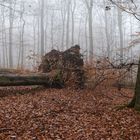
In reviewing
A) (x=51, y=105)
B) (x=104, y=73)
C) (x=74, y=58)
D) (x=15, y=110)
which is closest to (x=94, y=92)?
(x=104, y=73)

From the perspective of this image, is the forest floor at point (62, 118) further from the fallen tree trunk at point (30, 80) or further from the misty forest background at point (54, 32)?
the misty forest background at point (54, 32)

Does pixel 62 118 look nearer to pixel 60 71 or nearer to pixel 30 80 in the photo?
pixel 30 80

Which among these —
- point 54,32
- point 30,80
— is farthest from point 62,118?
point 54,32

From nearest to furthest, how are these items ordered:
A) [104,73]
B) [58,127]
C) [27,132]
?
[27,132] < [58,127] < [104,73]

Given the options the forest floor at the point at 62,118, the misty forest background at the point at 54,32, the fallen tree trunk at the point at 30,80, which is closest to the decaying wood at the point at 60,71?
the fallen tree trunk at the point at 30,80

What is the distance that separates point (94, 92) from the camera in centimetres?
1623

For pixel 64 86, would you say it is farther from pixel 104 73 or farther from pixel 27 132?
pixel 27 132

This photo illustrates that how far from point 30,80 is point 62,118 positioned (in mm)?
5732

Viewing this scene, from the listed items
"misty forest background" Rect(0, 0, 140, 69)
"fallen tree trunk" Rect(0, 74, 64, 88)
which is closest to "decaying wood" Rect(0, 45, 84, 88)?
"fallen tree trunk" Rect(0, 74, 64, 88)

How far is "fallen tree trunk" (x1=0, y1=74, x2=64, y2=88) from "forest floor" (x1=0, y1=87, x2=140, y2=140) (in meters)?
0.59

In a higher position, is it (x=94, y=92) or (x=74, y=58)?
(x=74, y=58)

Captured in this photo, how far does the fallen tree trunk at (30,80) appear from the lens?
14.5 m

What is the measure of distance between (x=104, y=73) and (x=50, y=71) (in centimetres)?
322

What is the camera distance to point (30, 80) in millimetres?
15297
